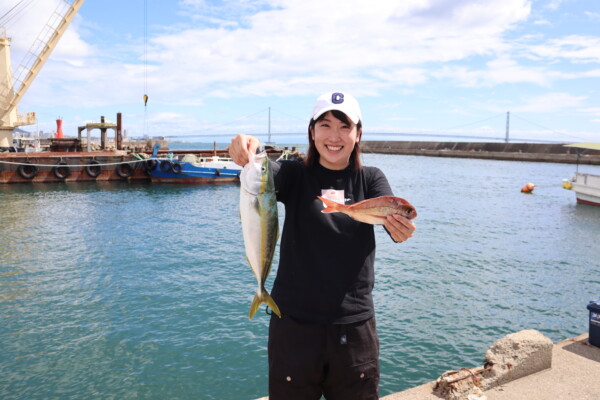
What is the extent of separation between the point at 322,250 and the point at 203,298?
9148mm

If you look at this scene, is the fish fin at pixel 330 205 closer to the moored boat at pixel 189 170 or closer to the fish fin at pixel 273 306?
the fish fin at pixel 273 306

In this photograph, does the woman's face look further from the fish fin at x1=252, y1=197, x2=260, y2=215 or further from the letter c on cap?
the fish fin at x1=252, y1=197, x2=260, y2=215

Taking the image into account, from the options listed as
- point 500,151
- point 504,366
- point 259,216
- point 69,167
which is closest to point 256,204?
point 259,216

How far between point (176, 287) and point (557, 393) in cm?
933

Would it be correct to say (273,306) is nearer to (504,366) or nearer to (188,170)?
(504,366)

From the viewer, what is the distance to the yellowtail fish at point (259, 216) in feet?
8.36

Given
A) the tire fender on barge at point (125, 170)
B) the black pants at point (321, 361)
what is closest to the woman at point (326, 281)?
the black pants at point (321, 361)

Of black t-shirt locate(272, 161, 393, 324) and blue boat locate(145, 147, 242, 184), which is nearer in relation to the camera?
black t-shirt locate(272, 161, 393, 324)

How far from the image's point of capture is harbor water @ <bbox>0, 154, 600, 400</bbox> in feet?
25.0

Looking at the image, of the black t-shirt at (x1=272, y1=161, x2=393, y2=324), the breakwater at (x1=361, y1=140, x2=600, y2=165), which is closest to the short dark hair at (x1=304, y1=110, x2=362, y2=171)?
the black t-shirt at (x1=272, y1=161, x2=393, y2=324)

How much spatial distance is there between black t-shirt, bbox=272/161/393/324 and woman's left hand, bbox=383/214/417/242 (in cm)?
24

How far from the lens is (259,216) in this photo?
2.71 metres

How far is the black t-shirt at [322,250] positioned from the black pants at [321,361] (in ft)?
0.25

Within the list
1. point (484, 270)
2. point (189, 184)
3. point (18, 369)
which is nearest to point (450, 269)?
point (484, 270)
